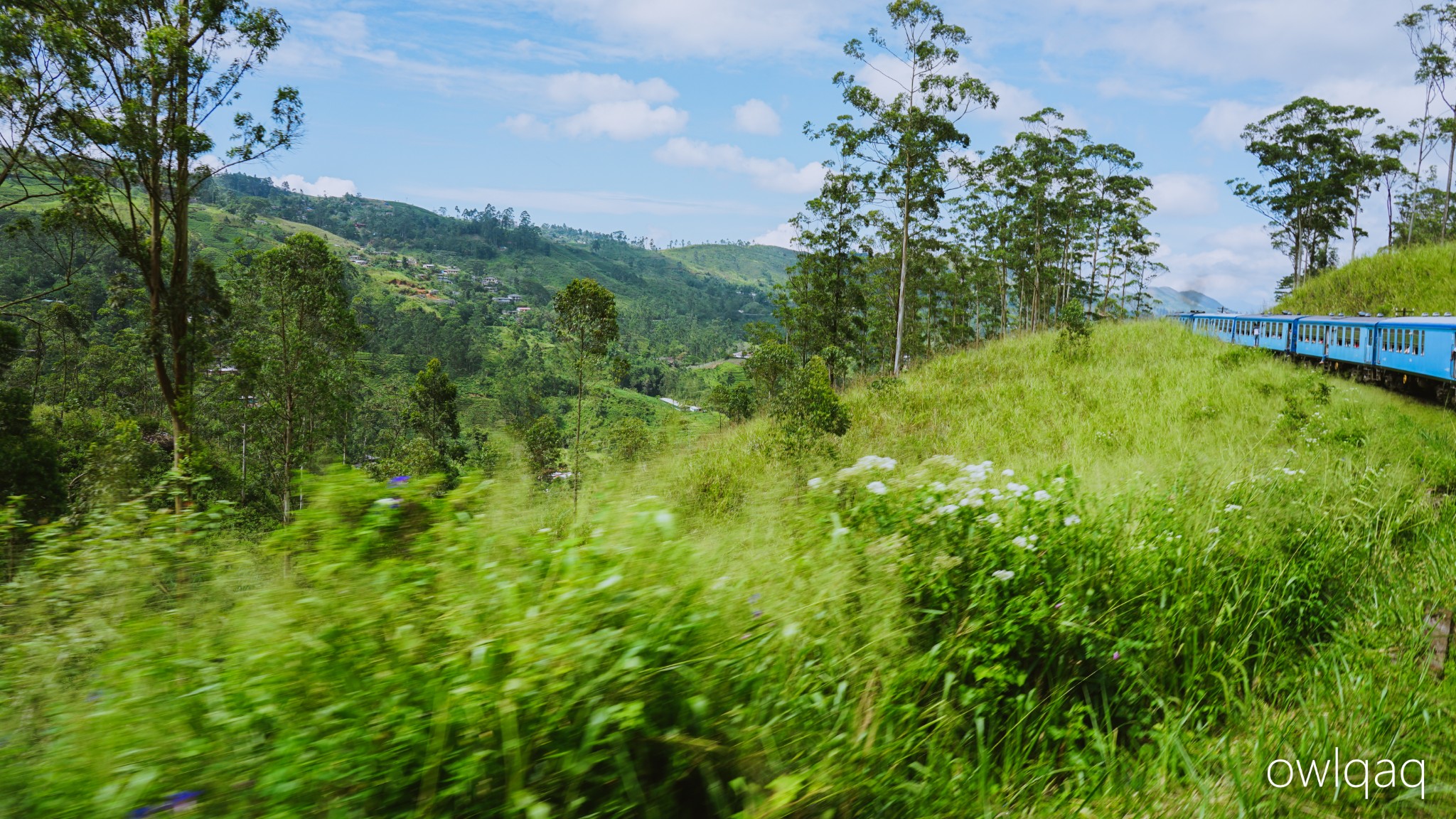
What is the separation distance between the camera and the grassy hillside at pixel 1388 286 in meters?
17.0

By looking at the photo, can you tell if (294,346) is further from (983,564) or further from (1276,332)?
(1276,332)

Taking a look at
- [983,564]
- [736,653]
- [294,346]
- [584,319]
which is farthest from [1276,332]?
[294,346]

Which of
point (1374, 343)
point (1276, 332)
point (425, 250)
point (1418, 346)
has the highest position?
point (425, 250)

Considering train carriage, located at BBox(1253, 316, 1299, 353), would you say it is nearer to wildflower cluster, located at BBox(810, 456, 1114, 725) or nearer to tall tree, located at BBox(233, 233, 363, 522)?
wildflower cluster, located at BBox(810, 456, 1114, 725)

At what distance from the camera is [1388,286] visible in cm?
1944

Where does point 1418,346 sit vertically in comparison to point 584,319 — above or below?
below

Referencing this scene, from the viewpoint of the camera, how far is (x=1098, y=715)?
120 inches

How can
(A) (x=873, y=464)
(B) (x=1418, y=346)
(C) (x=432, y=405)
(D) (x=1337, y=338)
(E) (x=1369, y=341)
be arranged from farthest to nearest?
1. (C) (x=432, y=405)
2. (D) (x=1337, y=338)
3. (E) (x=1369, y=341)
4. (B) (x=1418, y=346)
5. (A) (x=873, y=464)

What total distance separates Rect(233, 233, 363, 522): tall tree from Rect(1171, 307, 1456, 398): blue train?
2613cm

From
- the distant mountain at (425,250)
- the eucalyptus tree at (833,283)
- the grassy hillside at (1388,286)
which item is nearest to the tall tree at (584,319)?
the eucalyptus tree at (833,283)

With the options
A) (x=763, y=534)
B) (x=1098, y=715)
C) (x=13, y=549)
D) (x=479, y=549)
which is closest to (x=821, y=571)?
(x=763, y=534)

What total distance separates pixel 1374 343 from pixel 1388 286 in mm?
8644

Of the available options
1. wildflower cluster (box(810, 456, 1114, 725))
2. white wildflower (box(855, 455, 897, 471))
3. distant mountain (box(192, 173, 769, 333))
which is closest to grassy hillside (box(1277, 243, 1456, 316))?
wildflower cluster (box(810, 456, 1114, 725))

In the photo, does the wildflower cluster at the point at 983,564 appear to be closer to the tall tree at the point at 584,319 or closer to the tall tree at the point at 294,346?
the tall tree at the point at 584,319
